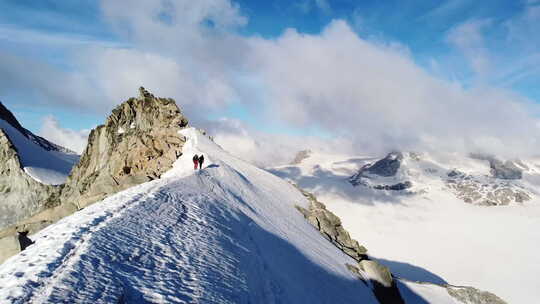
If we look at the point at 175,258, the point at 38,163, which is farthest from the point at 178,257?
the point at 38,163

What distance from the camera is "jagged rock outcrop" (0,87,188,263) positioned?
42.3 metres

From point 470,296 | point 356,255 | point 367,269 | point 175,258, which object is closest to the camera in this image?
point 175,258

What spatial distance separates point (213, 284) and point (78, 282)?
4750mm

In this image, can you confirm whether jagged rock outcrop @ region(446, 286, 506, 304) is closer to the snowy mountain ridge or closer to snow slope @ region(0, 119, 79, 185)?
the snowy mountain ridge

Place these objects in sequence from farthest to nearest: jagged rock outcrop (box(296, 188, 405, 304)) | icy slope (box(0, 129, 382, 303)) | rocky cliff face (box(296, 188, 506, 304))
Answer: rocky cliff face (box(296, 188, 506, 304)), jagged rock outcrop (box(296, 188, 405, 304)), icy slope (box(0, 129, 382, 303))

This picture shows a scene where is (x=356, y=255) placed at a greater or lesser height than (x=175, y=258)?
greater

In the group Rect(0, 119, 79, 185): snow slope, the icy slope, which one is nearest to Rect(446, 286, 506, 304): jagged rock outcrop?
the icy slope

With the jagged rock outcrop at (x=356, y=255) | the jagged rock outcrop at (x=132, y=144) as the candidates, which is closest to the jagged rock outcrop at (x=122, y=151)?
the jagged rock outcrop at (x=132, y=144)

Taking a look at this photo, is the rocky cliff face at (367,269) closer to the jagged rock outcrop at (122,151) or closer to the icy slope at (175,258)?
the icy slope at (175,258)

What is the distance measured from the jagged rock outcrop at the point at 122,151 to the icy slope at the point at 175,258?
14175mm

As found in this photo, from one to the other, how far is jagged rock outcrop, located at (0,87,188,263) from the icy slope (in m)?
14.2

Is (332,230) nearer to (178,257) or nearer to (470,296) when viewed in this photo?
(470,296)

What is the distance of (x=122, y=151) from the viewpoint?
157 feet

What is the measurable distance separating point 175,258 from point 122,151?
37995mm
